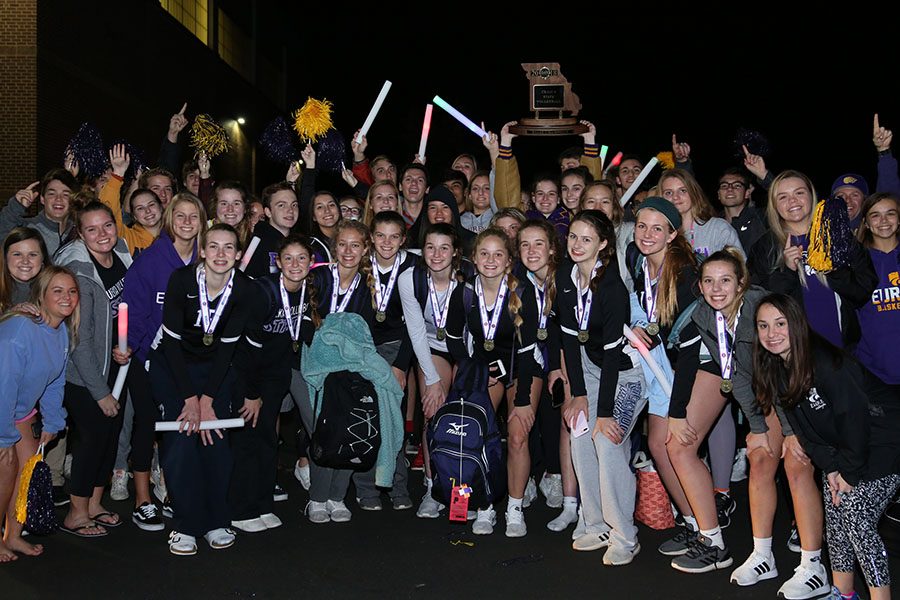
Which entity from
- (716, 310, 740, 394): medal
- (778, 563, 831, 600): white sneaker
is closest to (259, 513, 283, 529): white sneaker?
(716, 310, 740, 394): medal

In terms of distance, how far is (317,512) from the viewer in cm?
545

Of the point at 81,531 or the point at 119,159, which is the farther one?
the point at 119,159

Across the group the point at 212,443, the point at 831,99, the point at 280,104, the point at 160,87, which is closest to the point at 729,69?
the point at 831,99

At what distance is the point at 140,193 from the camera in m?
6.12

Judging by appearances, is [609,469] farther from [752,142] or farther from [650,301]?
[752,142]

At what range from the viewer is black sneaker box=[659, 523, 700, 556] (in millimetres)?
4785

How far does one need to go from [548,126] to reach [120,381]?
4.43 m

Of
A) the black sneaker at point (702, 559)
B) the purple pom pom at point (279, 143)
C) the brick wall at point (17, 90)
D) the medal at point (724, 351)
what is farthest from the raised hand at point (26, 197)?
the brick wall at point (17, 90)

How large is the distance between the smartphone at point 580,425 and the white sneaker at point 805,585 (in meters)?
1.30

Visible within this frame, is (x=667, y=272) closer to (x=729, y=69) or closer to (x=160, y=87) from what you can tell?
(x=729, y=69)

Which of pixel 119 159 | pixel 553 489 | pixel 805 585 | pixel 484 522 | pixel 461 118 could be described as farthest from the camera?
pixel 461 118

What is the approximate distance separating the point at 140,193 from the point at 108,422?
1.80 m

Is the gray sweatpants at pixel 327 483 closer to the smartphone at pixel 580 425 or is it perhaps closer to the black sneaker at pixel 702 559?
the smartphone at pixel 580 425

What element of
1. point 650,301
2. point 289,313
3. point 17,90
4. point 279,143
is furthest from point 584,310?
point 17,90
